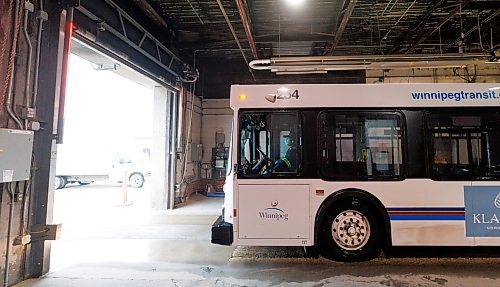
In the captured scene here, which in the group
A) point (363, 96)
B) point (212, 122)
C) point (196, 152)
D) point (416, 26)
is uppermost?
point (416, 26)

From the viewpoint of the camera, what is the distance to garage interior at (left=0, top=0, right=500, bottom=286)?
138 inches

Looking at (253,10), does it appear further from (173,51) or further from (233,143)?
(233,143)

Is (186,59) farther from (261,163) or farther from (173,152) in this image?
(261,163)

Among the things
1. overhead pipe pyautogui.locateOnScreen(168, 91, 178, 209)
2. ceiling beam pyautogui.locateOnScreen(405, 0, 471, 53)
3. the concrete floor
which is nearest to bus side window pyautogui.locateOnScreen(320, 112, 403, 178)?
the concrete floor

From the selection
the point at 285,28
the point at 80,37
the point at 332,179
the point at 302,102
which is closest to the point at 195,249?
the point at 332,179

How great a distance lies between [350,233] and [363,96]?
1.93 metres

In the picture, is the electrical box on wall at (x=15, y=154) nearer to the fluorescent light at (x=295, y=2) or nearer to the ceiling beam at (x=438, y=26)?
the fluorescent light at (x=295, y=2)

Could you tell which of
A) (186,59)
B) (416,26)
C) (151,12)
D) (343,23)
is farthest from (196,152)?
(416,26)

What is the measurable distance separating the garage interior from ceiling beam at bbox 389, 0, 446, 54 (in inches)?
1.2

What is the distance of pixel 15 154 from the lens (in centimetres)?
332

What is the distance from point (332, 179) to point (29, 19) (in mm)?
4321

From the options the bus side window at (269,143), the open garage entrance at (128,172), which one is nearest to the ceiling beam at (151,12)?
the open garage entrance at (128,172)

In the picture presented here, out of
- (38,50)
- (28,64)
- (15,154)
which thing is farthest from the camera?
(38,50)

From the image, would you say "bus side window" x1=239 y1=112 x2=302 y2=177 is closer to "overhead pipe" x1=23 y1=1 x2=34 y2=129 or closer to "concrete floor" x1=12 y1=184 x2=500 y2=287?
"concrete floor" x1=12 y1=184 x2=500 y2=287
